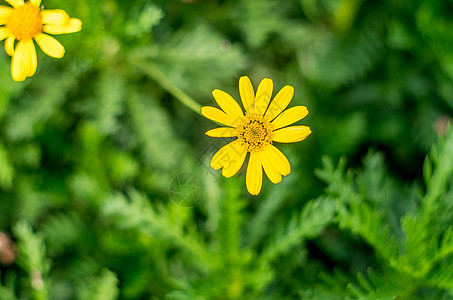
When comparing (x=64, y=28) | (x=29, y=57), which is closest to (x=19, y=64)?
(x=29, y=57)

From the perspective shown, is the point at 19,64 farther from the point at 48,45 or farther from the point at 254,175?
the point at 254,175

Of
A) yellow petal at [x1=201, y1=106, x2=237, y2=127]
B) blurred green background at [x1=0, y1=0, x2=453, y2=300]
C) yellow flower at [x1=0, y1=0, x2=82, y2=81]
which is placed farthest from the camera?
blurred green background at [x1=0, y1=0, x2=453, y2=300]

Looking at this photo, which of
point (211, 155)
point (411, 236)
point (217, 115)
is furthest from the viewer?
point (211, 155)

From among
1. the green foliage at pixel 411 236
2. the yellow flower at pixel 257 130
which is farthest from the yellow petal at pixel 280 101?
the green foliage at pixel 411 236

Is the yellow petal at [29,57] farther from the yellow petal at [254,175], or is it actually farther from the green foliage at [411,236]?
the green foliage at [411,236]

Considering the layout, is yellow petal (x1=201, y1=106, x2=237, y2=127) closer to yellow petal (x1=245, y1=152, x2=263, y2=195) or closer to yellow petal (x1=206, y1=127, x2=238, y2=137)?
yellow petal (x1=206, y1=127, x2=238, y2=137)

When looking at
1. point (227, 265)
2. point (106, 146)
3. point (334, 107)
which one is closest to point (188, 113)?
point (106, 146)

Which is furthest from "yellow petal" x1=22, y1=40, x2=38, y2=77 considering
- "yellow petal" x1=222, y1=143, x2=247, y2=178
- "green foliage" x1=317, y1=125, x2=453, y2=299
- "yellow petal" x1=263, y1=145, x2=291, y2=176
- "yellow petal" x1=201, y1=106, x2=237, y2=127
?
"green foliage" x1=317, y1=125, x2=453, y2=299
